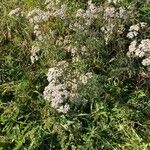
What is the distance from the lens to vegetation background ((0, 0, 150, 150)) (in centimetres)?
559

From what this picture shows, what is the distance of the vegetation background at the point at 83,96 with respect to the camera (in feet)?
18.3

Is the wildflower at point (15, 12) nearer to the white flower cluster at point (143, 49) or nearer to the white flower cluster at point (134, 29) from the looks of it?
the white flower cluster at point (134, 29)

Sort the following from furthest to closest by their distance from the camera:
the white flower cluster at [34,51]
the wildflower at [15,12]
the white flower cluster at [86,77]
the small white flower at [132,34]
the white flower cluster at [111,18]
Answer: the wildflower at [15,12] < the white flower cluster at [34,51] < the white flower cluster at [111,18] < the small white flower at [132,34] < the white flower cluster at [86,77]

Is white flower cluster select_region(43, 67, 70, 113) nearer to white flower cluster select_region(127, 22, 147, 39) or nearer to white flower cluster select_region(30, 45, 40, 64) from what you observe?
white flower cluster select_region(30, 45, 40, 64)

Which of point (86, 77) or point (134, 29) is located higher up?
point (134, 29)

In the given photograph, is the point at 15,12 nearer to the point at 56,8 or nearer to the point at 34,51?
the point at 56,8

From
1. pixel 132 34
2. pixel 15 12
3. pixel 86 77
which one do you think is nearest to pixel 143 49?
pixel 132 34

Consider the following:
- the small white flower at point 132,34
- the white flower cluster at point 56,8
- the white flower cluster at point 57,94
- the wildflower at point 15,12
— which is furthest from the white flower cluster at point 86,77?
the wildflower at point 15,12

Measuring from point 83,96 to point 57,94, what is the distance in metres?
0.41

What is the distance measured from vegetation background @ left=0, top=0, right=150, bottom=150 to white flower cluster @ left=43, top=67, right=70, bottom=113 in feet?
0.69

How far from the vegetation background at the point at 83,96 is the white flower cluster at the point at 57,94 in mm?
211

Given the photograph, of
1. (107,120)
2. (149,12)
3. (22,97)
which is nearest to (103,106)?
(107,120)

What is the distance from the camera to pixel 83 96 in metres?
5.80

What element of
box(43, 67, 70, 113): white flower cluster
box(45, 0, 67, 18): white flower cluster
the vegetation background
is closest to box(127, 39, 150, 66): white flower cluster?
the vegetation background
